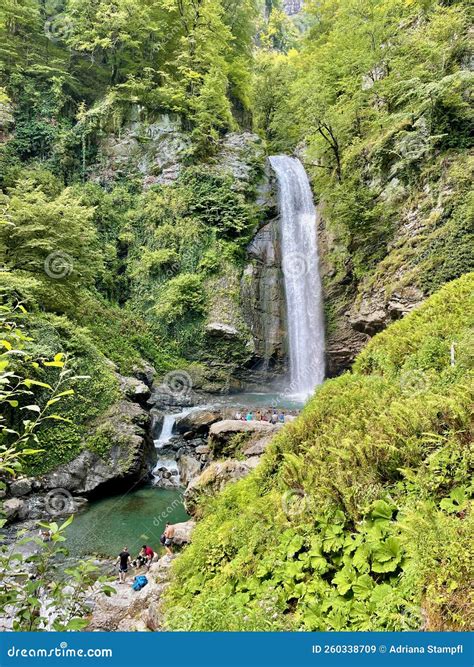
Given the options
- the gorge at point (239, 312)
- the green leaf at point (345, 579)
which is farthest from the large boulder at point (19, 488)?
the green leaf at point (345, 579)

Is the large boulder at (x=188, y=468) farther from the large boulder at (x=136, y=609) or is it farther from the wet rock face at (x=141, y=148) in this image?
the wet rock face at (x=141, y=148)

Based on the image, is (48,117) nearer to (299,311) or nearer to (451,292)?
(299,311)

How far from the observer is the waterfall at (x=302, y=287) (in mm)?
20420

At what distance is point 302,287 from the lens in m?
21.4

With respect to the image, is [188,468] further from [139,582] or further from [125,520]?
[139,582]

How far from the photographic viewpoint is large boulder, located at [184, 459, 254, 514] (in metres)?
6.90

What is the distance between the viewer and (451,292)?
8.08m
